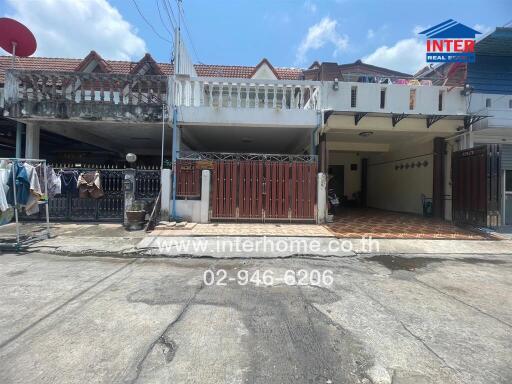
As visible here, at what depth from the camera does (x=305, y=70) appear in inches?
620

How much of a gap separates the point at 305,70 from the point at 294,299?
1430 centimetres

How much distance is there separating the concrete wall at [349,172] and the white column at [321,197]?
843 centimetres

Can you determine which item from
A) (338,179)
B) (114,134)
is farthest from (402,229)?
(114,134)

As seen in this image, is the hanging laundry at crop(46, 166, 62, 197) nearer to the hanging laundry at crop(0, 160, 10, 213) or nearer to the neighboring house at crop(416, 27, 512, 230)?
the hanging laundry at crop(0, 160, 10, 213)

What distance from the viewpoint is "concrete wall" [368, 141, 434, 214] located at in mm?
12094

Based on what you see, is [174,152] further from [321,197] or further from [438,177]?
[438,177]

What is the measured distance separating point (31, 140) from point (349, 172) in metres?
15.0

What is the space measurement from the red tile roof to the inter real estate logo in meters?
6.19

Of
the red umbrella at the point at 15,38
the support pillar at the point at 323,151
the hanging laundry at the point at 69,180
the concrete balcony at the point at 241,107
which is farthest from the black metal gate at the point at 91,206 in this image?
the support pillar at the point at 323,151

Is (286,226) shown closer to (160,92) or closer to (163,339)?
(160,92)

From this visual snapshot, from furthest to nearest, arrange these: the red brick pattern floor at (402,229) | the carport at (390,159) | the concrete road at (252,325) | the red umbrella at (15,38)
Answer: the carport at (390,159) < the red umbrella at (15,38) < the red brick pattern floor at (402,229) < the concrete road at (252,325)

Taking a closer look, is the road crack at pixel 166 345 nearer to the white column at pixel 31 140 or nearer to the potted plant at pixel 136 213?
the potted plant at pixel 136 213

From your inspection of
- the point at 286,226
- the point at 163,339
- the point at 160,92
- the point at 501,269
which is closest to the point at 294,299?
the point at 163,339

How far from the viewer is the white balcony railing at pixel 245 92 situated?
936 centimetres
